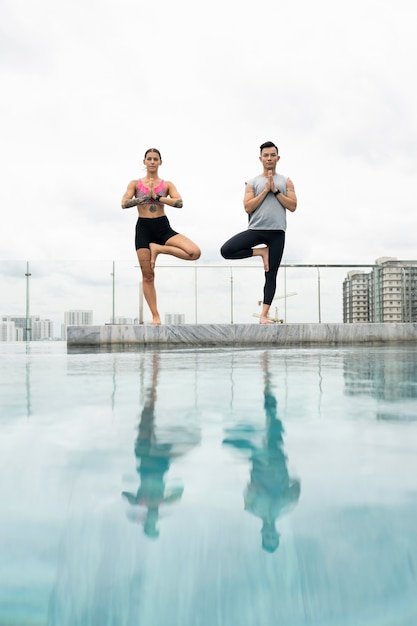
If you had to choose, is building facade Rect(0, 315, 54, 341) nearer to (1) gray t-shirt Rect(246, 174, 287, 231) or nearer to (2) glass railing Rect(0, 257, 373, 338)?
(2) glass railing Rect(0, 257, 373, 338)

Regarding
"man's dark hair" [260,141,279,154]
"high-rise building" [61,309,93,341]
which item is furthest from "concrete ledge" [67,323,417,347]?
"high-rise building" [61,309,93,341]

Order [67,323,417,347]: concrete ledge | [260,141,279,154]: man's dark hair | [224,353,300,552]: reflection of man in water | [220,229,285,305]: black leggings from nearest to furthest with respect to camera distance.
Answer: [224,353,300,552]: reflection of man in water → [260,141,279,154]: man's dark hair → [220,229,285,305]: black leggings → [67,323,417,347]: concrete ledge

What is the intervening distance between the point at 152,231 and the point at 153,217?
0.51ft

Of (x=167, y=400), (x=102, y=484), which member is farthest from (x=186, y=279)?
(x=102, y=484)

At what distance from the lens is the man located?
5.66 meters

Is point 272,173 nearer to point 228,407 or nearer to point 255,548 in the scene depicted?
point 228,407

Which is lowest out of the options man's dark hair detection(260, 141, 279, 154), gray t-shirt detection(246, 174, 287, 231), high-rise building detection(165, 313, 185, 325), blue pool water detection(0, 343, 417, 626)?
blue pool water detection(0, 343, 417, 626)

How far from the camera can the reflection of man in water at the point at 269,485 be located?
58 centimetres

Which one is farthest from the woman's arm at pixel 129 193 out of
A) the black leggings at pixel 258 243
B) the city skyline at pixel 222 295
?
the city skyline at pixel 222 295

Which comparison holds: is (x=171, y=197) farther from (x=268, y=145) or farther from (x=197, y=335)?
(x=197, y=335)

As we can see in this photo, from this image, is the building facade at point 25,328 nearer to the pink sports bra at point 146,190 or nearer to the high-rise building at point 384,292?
the high-rise building at point 384,292

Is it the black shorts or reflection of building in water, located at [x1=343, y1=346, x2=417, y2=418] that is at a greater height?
the black shorts

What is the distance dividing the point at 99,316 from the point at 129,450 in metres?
11.0

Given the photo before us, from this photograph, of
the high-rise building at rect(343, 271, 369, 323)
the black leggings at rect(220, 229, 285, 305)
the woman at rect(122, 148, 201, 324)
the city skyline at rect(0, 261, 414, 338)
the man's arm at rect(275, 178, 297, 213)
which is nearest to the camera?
the woman at rect(122, 148, 201, 324)
